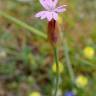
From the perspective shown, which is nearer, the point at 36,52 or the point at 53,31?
the point at 53,31

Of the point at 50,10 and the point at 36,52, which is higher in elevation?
the point at 50,10

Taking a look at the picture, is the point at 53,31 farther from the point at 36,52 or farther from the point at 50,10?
the point at 36,52

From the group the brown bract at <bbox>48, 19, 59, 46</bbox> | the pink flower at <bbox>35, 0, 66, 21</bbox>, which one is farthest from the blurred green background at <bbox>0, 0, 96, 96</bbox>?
the pink flower at <bbox>35, 0, 66, 21</bbox>

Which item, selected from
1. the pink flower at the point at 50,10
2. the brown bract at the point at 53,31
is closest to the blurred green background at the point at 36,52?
the brown bract at the point at 53,31

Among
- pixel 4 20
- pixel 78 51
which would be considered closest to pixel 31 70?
Result: pixel 78 51

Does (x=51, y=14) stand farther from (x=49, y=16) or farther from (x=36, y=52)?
(x=36, y=52)

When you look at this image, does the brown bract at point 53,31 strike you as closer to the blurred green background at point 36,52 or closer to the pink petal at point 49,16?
the pink petal at point 49,16

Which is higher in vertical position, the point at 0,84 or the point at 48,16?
the point at 48,16

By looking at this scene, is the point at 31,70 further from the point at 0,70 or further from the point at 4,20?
the point at 4,20

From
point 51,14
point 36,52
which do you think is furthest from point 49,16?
point 36,52
